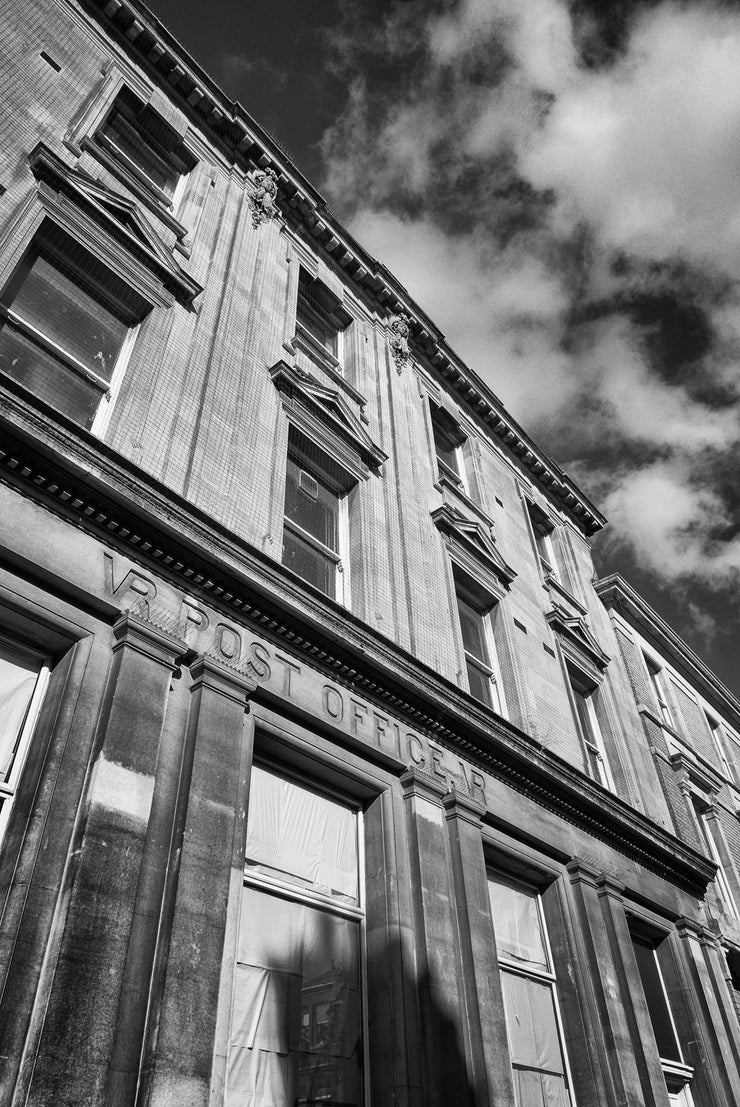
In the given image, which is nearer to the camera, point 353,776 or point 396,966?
point 396,966

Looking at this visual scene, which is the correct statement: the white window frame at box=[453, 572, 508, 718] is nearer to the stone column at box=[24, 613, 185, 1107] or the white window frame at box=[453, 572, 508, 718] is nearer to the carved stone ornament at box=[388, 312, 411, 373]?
the carved stone ornament at box=[388, 312, 411, 373]

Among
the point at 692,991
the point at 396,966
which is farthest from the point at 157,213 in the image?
the point at 692,991

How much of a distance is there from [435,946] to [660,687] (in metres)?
17.7

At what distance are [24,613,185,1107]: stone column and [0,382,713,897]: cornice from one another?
98 centimetres

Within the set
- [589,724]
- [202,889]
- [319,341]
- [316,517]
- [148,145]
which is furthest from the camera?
[589,724]

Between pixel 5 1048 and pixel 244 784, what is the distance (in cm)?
276

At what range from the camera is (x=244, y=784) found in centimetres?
723

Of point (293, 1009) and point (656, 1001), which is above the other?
point (656, 1001)

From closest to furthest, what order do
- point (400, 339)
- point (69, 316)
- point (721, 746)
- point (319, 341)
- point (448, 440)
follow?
point (69, 316) < point (319, 341) < point (400, 339) < point (448, 440) < point (721, 746)

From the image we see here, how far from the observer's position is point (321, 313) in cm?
1595

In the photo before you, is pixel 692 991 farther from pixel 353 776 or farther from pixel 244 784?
pixel 244 784

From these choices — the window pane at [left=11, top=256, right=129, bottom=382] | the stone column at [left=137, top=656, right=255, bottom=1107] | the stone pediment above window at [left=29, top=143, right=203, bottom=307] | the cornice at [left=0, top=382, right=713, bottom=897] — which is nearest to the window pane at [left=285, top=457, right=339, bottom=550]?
the cornice at [left=0, top=382, right=713, bottom=897]

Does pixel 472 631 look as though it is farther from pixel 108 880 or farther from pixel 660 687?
pixel 660 687

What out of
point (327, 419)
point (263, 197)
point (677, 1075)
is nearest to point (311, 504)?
point (327, 419)
